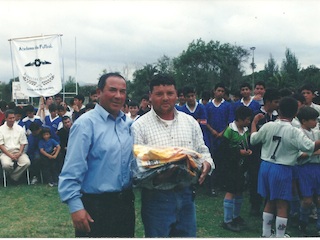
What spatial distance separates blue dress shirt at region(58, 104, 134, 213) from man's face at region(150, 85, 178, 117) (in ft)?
1.00

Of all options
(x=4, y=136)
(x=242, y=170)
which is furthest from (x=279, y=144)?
(x=4, y=136)

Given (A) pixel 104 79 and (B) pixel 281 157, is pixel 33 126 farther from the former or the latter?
(A) pixel 104 79

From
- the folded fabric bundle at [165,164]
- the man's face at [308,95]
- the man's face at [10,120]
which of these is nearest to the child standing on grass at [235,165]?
the man's face at [308,95]

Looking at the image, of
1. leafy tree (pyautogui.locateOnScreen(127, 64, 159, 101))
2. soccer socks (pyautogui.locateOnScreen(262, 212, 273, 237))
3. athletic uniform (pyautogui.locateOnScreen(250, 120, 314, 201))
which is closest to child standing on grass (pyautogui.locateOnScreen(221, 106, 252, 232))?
soccer socks (pyautogui.locateOnScreen(262, 212, 273, 237))

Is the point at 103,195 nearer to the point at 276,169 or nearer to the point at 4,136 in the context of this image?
the point at 276,169

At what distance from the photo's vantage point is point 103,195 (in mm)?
2672

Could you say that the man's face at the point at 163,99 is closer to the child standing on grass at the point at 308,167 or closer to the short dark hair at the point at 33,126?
the child standing on grass at the point at 308,167

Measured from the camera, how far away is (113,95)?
2.76 metres

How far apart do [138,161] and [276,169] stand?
7.09 feet

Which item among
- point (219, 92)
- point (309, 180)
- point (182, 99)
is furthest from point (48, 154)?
point (309, 180)

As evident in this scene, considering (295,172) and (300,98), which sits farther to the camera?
(300,98)

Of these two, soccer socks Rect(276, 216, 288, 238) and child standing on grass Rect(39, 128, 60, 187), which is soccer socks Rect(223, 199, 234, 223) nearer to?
soccer socks Rect(276, 216, 288, 238)

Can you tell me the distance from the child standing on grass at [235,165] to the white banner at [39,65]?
4873mm

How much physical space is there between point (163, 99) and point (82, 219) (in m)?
0.99
